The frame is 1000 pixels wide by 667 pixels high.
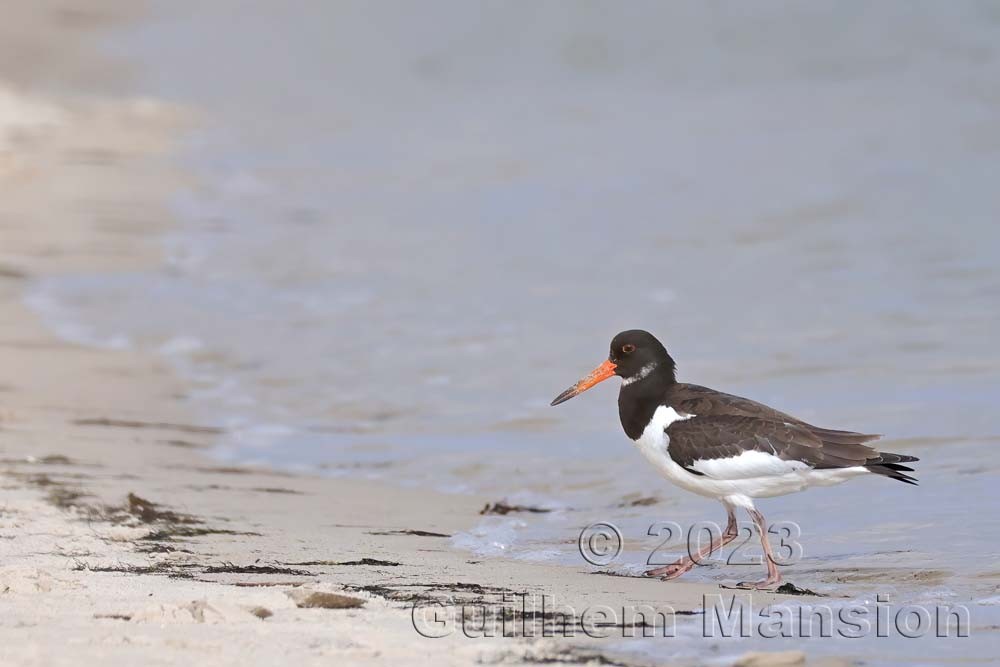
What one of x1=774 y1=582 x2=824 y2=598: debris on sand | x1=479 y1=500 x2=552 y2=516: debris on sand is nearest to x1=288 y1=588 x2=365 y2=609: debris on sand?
x1=774 y1=582 x2=824 y2=598: debris on sand

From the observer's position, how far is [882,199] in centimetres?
1792

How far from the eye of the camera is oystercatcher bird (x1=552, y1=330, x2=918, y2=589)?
5.87 metres

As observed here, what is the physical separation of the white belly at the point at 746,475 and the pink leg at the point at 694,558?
7.2 inches

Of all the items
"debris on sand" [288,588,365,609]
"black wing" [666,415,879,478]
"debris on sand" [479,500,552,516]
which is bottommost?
"debris on sand" [288,588,365,609]

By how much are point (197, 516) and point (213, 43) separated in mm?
35067

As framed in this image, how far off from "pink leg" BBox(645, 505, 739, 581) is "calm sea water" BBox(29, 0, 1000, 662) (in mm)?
413

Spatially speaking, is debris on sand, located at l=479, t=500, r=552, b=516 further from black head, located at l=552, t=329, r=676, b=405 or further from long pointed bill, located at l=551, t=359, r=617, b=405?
black head, located at l=552, t=329, r=676, b=405

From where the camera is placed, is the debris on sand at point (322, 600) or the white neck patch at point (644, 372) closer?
the debris on sand at point (322, 600)

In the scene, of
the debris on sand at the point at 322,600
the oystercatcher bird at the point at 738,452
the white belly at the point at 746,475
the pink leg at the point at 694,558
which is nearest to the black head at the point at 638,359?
the oystercatcher bird at the point at 738,452

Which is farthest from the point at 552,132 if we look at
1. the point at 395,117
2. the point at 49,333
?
the point at 49,333

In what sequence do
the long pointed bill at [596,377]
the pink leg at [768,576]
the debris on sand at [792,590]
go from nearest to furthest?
1. the debris on sand at [792,590]
2. the pink leg at [768,576]
3. the long pointed bill at [596,377]

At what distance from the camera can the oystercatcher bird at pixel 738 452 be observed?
19.2 feet

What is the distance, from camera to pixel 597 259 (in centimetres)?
1562

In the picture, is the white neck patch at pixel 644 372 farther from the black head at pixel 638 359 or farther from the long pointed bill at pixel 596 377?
the long pointed bill at pixel 596 377
